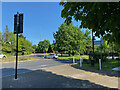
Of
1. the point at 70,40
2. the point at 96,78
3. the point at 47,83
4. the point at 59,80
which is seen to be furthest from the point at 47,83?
the point at 70,40

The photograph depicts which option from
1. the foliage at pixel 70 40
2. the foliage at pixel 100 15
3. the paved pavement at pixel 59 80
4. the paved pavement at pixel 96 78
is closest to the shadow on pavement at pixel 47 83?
the paved pavement at pixel 59 80

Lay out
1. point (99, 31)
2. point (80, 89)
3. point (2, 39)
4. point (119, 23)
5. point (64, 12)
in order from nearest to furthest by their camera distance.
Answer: point (119, 23)
point (99, 31)
point (64, 12)
point (80, 89)
point (2, 39)

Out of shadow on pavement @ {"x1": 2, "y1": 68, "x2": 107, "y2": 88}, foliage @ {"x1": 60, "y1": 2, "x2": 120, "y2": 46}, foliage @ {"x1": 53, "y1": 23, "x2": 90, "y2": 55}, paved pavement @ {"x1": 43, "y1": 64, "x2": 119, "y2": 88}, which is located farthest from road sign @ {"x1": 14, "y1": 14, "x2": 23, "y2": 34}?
foliage @ {"x1": 53, "y1": 23, "x2": 90, "y2": 55}

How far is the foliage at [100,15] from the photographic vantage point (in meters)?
2.32

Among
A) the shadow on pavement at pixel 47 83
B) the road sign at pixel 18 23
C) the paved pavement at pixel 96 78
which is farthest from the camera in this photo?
the road sign at pixel 18 23

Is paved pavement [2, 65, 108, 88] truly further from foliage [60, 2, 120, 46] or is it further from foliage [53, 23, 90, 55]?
foliage [53, 23, 90, 55]

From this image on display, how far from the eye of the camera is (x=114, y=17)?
2.41m

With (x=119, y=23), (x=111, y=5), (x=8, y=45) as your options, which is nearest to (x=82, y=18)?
(x=111, y=5)

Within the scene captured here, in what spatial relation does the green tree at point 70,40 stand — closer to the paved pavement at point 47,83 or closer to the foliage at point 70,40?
the foliage at point 70,40

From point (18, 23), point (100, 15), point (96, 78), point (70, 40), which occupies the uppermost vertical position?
point (70, 40)

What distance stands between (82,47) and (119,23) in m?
24.0

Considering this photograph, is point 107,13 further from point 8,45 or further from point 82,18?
point 8,45

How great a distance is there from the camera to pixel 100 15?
2383mm

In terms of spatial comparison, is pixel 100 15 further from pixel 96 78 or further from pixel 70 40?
Result: pixel 70 40
